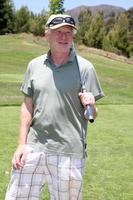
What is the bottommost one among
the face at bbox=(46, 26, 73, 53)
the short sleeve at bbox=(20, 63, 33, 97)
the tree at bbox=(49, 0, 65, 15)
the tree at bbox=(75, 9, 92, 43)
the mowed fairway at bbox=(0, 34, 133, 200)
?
the mowed fairway at bbox=(0, 34, 133, 200)

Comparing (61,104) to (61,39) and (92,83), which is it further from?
(61,39)

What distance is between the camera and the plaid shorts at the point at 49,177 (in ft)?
12.2

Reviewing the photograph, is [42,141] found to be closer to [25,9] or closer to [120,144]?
[120,144]

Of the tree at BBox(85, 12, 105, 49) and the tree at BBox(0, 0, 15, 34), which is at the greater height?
the tree at BBox(0, 0, 15, 34)

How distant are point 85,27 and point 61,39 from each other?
163ft

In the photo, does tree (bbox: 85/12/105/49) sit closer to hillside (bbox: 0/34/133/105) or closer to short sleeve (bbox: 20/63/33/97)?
hillside (bbox: 0/34/133/105)

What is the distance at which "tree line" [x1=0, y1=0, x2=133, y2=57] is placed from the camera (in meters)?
49.8

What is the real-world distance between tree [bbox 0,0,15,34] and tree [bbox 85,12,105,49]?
11031 mm

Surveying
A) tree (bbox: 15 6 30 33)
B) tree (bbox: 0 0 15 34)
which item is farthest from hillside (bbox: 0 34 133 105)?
tree (bbox: 0 0 15 34)

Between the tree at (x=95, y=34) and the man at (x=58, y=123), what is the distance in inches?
1833

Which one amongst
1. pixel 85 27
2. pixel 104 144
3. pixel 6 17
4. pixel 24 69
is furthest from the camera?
pixel 6 17

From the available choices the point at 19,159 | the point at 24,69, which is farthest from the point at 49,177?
the point at 24,69

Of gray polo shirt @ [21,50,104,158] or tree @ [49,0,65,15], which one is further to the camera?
tree @ [49,0,65,15]

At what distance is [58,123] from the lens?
3.71m
